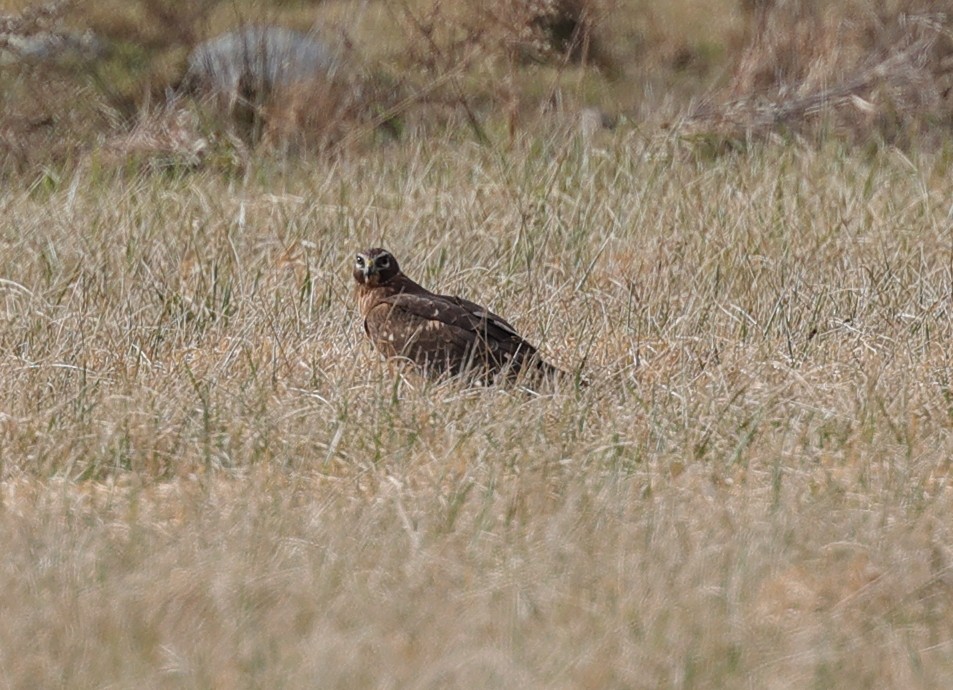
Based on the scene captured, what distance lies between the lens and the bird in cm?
577

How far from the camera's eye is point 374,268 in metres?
6.38

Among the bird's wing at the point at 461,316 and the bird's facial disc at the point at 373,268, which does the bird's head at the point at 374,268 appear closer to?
the bird's facial disc at the point at 373,268

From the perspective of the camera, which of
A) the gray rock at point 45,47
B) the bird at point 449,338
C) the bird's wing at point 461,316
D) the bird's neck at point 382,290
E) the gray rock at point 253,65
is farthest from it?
the gray rock at point 45,47

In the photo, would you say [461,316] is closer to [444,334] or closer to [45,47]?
[444,334]

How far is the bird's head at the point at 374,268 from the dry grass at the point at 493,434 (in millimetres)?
247

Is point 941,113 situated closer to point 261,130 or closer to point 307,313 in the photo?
point 261,130

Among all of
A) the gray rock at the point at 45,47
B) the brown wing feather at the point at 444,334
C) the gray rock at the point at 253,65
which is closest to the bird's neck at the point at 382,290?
the brown wing feather at the point at 444,334

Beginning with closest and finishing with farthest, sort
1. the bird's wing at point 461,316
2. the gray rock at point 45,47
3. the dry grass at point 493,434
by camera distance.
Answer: the dry grass at point 493,434 < the bird's wing at point 461,316 < the gray rock at point 45,47

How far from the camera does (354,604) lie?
3.73 metres

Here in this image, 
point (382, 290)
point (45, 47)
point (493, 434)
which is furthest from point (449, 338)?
point (45, 47)

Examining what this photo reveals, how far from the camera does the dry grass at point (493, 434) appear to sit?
3572 mm

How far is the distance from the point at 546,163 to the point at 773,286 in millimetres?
2081

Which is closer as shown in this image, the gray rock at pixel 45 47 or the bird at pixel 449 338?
the bird at pixel 449 338

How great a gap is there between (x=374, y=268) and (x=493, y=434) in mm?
1534
